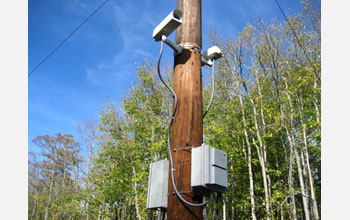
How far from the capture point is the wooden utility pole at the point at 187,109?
75.4 inches

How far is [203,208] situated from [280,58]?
1121 centimetres

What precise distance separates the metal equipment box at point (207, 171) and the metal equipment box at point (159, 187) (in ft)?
0.97

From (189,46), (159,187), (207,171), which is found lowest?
(159,187)

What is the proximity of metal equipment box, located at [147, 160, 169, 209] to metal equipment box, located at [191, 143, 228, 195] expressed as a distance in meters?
0.30

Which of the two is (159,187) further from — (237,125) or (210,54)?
(237,125)

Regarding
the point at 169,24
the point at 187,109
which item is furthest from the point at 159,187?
the point at 169,24

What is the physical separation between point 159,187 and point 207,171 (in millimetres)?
479

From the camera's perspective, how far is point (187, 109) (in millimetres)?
2238

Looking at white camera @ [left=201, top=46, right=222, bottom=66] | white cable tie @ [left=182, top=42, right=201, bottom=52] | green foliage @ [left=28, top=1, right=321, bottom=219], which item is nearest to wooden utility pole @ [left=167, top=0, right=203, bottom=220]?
white cable tie @ [left=182, top=42, right=201, bottom=52]

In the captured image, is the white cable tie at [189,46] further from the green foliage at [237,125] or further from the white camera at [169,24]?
the green foliage at [237,125]

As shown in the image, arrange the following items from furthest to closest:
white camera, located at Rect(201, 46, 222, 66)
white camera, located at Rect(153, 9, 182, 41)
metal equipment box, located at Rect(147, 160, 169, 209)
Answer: white camera, located at Rect(201, 46, 222, 66)
white camera, located at Rect(153, 9, 182, 41)
metal equipment box, located at Rect(147, 160, 169, 209)

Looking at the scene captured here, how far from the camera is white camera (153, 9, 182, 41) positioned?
235cm

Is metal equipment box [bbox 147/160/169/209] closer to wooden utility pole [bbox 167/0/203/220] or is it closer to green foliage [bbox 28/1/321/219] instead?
wooden utility pole [bbox 167/0/203/220]

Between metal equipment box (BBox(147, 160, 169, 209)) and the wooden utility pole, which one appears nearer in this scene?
the wooden utility pole
